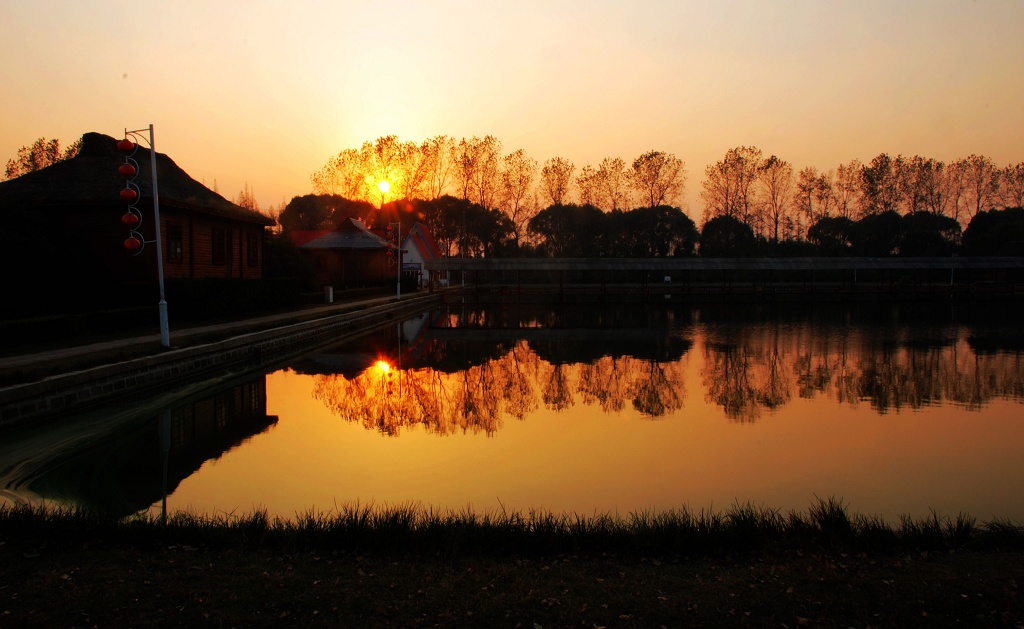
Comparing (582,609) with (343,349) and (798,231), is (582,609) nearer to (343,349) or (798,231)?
(343,349)

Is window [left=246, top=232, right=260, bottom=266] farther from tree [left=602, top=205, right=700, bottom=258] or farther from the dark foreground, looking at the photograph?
tree [left=602, top=205, right=700, bottom=258]

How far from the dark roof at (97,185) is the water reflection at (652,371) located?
8196mm

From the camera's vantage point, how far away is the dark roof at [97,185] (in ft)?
68.0

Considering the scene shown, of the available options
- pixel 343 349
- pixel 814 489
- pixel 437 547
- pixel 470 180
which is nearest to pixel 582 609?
pixel 437 547

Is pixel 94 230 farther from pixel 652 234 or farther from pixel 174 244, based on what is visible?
pixel 652 234

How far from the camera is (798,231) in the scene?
224 ft

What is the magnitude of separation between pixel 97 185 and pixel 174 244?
288 cm

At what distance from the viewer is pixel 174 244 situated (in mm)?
22797

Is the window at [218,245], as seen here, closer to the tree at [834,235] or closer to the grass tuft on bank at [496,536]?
the grass tuft on bank at [496,536]

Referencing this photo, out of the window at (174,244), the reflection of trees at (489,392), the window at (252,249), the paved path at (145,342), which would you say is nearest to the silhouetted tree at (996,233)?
the reflection of trees at (489,392)

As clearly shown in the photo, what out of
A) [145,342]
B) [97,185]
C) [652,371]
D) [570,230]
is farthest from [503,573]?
A: [570,230]

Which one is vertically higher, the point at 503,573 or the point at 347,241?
the point at 347,241

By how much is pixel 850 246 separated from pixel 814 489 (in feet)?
215

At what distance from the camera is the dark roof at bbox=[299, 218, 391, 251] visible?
44344mm
